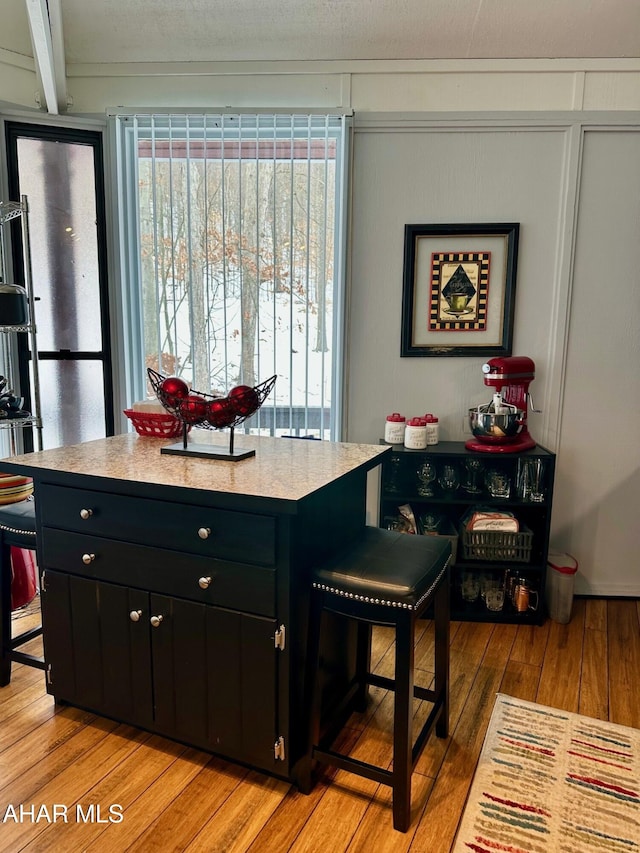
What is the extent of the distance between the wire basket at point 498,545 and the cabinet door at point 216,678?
1.50 meters

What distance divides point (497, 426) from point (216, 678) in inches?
69.5

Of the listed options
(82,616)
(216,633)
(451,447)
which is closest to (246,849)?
(216,633)

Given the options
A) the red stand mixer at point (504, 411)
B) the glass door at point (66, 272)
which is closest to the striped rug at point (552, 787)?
the red stand mixer at point (504, 411)

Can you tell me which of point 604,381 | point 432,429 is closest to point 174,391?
point 432,429

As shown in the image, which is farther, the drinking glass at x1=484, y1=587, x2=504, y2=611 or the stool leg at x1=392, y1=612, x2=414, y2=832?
the drinking glass at x1=484, y1=587, x2=504, y2=611

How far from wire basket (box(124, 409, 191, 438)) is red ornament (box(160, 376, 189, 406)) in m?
0.33

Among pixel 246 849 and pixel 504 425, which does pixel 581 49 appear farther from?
pixel 246 849

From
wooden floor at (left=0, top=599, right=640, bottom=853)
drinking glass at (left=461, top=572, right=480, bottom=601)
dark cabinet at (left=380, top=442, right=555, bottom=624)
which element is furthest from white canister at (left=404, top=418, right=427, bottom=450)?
wooden floor at (left=0, top=599, right=640, bottom=853)

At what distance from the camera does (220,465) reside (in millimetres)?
1958

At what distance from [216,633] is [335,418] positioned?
1680mm

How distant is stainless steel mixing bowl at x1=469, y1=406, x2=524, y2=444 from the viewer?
2898 millimetres

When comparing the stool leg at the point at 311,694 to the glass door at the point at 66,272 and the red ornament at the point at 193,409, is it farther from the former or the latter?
the glass door at the point at 66,272

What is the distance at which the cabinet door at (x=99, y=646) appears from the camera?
1903 mm

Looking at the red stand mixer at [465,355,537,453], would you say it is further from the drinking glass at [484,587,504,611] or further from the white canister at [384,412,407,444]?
the drinking glass at [484,587,504,611]
